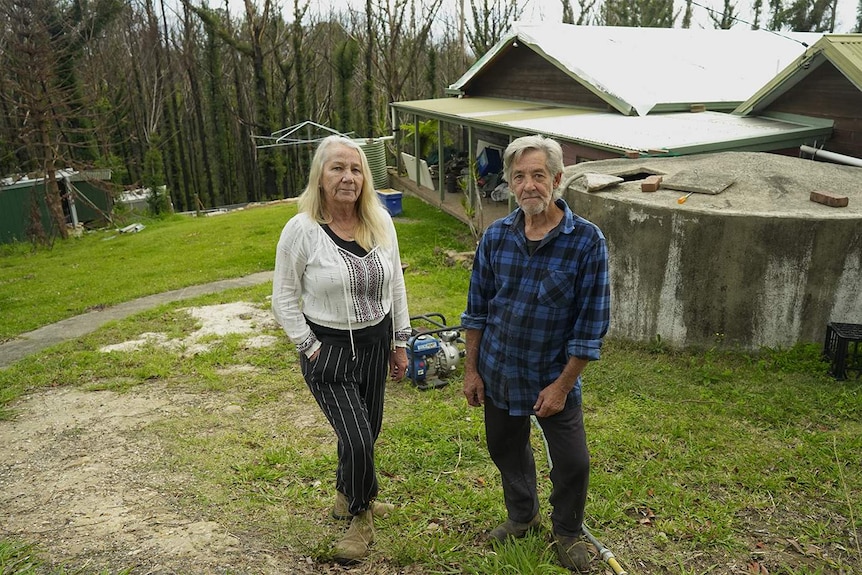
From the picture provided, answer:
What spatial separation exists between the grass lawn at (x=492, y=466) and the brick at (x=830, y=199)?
4.24 ft

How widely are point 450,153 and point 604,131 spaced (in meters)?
8.72

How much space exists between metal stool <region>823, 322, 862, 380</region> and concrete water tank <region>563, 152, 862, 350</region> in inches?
5.7

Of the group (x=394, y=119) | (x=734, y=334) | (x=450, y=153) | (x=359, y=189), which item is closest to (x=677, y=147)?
(x=734, y=334)

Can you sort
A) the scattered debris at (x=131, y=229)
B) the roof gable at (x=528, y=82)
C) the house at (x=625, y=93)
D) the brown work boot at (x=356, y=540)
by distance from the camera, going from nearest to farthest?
the brown work boot at (x=356, y=540) → the house at (x=625, y=93) → the roof gable at (x=528, y=82) → the scattered debris at (x=131, y=229)

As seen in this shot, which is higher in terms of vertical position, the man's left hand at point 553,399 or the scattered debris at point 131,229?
the man's left hand at point 553,399

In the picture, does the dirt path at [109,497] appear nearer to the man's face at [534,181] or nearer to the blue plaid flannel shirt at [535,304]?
the blue plaid flannel shirt at [535,304]

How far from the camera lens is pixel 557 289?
8.45 feet

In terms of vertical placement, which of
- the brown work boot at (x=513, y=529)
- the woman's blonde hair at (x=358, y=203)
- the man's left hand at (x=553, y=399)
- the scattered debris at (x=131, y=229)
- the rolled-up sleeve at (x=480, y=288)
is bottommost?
the scattered debris at (x=131, y=229)

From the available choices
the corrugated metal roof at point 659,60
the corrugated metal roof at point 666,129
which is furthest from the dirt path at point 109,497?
the corrugated metal roof at point 659,60

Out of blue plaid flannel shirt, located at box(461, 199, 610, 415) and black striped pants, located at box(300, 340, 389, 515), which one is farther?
black striped pants, located at box(300, 340, 389, 515)

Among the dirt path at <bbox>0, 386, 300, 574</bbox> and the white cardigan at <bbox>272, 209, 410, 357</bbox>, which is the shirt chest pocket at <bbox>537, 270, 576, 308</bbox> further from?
the dirt path at <bbox>0, 386, 300, 574</bbox>

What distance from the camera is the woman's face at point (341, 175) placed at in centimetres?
293

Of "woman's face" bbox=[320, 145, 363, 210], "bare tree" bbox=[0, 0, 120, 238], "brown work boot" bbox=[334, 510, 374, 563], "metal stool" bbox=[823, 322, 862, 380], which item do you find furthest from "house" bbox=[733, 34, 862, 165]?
"bare tree" bbox=[0, 0, 120, 238]

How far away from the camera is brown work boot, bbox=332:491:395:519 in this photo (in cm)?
339
